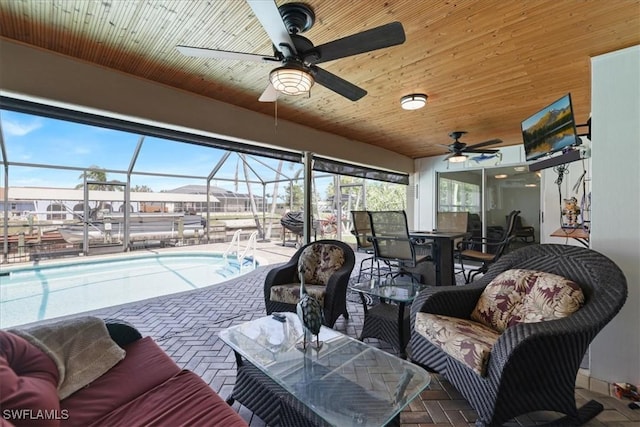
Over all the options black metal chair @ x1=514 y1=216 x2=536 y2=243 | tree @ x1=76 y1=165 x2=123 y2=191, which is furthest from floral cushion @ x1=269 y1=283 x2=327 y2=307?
tree @ x1=76 y1=165 x2=123 y2=191

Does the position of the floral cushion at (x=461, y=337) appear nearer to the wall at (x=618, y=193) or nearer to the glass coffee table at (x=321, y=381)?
the glass coffee table at (x=321, y=381)

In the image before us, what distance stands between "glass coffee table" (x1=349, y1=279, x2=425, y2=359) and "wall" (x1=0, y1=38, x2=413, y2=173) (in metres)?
2.52

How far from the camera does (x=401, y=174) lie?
7035 mm

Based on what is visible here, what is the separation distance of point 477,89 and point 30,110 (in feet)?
14.3

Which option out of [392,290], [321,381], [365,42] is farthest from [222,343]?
[365,42]

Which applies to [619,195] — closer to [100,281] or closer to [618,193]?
[618,193]

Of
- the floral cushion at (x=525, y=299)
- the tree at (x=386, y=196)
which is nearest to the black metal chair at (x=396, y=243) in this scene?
the floral cushion at (x=525, y=299)

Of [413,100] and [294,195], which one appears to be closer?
[413,100]

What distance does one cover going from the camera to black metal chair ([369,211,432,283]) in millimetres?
3785

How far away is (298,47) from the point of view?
1.85 meters

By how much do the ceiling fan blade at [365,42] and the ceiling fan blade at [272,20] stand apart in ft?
0.69

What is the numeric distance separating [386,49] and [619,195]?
2.04 metres

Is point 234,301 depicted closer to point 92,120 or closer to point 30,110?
point 92,120

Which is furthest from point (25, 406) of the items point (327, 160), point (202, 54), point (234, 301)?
point (327, 160)
